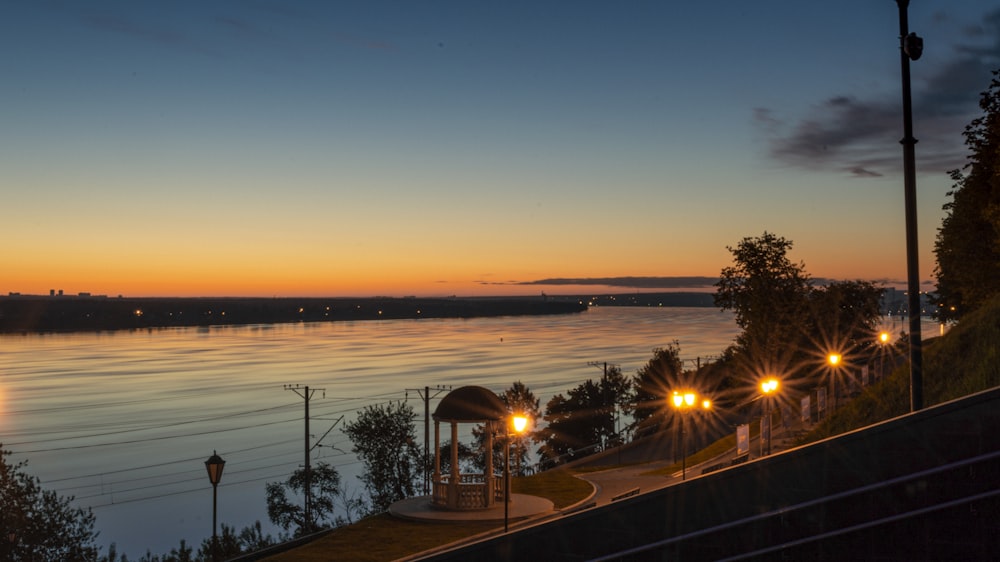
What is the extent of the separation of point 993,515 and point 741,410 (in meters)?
62.1

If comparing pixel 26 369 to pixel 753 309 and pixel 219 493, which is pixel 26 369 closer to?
pixel 219 493

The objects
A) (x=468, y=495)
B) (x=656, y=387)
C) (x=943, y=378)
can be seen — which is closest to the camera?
(x=943, y=378)

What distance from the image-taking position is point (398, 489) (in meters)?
70.2

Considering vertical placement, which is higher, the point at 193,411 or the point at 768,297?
the point at 768,297

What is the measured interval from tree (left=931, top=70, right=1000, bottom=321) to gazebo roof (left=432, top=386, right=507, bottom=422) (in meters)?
17.8

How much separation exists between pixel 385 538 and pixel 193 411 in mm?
87021

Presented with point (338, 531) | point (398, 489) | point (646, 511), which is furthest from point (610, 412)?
point (646, 511)

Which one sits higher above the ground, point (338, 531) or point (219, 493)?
point (338, 531)

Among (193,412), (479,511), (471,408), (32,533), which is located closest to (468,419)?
(471,408)

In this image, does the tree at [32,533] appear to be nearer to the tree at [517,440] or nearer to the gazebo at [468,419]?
the tree at [517,440]

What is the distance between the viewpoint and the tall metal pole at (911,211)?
11836mm

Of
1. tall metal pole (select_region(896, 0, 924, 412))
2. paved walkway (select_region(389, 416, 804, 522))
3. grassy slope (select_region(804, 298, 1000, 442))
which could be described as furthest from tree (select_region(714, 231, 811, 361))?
tall metal pole (select_region(896, 0, 924, 412))

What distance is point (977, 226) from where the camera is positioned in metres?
39.5

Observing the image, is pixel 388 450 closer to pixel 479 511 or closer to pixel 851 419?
pixel 479 511
